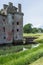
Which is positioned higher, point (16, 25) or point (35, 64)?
point (16, 25)

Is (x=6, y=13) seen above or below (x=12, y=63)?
above

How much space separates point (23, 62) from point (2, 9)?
45533 mm

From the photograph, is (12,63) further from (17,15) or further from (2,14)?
(17,15)

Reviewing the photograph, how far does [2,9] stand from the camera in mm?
62594

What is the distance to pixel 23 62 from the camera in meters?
19.1

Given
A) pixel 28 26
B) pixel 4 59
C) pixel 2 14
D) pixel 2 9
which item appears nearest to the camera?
pixel 4 59

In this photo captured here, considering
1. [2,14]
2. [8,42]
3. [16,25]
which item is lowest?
[8,42]

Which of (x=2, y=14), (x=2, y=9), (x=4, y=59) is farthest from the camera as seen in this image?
Result: (x=2, y=9)

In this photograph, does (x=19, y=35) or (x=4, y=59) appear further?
(x=19, y=35)

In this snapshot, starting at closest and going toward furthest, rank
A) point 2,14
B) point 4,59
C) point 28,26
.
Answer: point 4,59, point 2,14, point 28,26

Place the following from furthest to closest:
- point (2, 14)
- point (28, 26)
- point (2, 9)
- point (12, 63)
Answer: point (28, 26)
point (2, 9)
point (2, 14)
point (12, 63)

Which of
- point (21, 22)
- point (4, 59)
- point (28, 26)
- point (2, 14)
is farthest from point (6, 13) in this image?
point (28, 26)

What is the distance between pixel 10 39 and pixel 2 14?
9.08 meters

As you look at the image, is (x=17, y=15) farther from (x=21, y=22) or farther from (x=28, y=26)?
(x=28, y=26)
